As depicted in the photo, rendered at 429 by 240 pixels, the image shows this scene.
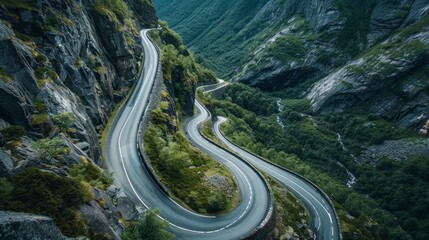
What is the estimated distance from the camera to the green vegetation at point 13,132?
1022 inches

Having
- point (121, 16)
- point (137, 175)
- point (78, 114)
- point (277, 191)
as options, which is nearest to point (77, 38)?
point (78, 114)

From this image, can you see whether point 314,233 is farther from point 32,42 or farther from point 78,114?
point 32,42

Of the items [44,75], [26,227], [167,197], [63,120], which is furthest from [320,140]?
[26,227]

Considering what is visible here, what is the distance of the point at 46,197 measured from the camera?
69.0 ft

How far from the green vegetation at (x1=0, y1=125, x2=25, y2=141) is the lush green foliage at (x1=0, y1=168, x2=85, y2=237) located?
570 centimetres

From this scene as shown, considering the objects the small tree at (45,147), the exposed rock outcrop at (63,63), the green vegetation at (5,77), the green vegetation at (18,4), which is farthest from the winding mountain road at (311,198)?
the green vegetation at (5,77)

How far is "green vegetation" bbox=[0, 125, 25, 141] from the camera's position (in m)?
26.0

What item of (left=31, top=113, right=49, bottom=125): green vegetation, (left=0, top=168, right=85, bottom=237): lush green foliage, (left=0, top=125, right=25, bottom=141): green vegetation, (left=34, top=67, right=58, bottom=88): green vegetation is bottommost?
(left=0, top=168, right=85, bottom=237): lush green foliage

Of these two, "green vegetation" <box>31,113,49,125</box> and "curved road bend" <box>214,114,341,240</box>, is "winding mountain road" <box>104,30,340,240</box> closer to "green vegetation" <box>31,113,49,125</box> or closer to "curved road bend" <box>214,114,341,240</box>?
"curved road bend" <box>214,114,341,240</box>

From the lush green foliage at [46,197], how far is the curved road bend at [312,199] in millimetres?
54241

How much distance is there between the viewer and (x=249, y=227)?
45.2 meters

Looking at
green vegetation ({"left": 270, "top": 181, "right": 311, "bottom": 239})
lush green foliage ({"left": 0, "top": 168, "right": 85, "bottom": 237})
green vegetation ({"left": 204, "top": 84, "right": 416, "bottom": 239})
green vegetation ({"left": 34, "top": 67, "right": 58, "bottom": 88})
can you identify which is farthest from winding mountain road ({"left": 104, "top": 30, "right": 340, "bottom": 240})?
green vegetation ({"left": 204, "top": 84, "right": 416, "bottom": 239})

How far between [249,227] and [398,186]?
11872cm

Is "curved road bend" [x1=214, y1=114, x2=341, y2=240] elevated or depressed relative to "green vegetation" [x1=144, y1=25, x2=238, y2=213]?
depressed
